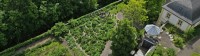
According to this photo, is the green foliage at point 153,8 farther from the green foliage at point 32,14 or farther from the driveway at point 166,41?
the green foliage at point 32,14

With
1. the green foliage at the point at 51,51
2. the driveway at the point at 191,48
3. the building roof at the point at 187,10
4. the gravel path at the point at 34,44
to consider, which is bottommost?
the driveway at the point at 191,48

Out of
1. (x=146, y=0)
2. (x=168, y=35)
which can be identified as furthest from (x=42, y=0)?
(x=168, y=35)

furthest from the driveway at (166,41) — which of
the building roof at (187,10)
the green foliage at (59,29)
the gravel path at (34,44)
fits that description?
the gravel path at (34,44)

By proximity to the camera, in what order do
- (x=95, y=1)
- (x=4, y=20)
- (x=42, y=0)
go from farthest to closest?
(x=95, y=1) → (x=42, y=0) → (x=4, y=20)

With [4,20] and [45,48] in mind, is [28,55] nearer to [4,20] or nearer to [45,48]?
[45,48]

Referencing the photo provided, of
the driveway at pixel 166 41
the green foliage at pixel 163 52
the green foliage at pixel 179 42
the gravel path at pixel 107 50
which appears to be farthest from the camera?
the gravel path at pixel 107 50

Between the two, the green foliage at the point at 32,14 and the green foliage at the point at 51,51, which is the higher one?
the green foliage at the point at 32,14
